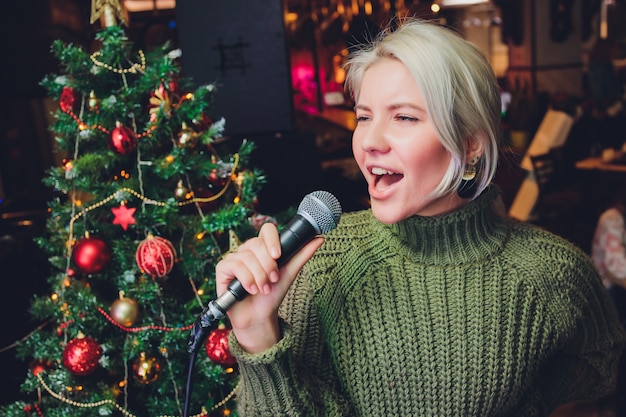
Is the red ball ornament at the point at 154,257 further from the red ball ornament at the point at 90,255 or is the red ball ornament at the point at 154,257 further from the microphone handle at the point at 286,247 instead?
the microphone handle at the point at 286,247

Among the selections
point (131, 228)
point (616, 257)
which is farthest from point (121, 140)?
point (616, 257)

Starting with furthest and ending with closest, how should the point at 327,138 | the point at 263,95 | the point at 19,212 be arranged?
the point at 327,138, the point at 19,212, the point at 263,95

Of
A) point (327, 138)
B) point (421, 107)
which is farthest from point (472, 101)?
point (327, 138)

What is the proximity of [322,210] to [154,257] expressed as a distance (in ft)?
2.81

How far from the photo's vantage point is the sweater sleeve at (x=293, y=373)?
1116 millimetres

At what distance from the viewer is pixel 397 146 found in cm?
117

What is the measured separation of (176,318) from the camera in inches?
76.4

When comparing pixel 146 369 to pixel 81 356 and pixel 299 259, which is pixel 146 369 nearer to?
pixel 81 356

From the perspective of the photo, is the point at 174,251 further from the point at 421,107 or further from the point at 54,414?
the point at 421,107

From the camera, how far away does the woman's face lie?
1.17m

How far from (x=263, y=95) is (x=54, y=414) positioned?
1595 millimetres

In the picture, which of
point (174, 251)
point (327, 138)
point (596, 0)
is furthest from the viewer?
point (596, 0)

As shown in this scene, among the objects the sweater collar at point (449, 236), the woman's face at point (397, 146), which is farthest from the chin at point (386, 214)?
the sweater collar at point (449, 236)

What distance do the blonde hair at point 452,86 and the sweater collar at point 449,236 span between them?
0.07 meters
